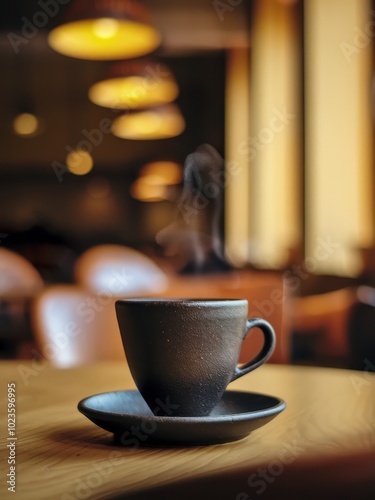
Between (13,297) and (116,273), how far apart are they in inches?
25.3

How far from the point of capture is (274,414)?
2.21ft

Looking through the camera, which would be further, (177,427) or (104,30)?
(104,30)

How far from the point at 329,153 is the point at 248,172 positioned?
9.20 feet

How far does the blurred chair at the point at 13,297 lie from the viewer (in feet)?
9.67

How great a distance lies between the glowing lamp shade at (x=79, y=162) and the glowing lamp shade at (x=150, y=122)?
3.83 m

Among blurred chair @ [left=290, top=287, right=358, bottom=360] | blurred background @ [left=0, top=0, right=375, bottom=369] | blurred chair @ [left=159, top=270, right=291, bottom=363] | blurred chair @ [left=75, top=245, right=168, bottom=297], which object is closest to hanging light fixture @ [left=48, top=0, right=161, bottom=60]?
blurred background @ [left=0, top=0, right=375, bottom=369]

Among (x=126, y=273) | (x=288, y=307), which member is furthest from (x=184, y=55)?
(x=288, y=307)

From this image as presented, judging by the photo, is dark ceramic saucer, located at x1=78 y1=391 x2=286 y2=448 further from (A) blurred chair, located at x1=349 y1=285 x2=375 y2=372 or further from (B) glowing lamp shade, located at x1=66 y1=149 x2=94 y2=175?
(B) glowing lamp shade, located at x1=66 y1=149 x2=94 y2=175

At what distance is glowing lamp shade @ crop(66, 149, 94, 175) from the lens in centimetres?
1144

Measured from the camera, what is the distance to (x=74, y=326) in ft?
4.80

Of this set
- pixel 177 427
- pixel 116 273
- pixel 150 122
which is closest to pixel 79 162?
pixel 150 122

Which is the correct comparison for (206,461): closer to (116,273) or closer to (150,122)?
(116,273)

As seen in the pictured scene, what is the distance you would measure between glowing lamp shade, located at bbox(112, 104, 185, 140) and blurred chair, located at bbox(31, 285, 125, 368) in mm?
5675

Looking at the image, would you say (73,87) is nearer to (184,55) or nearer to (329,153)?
(184,55)
